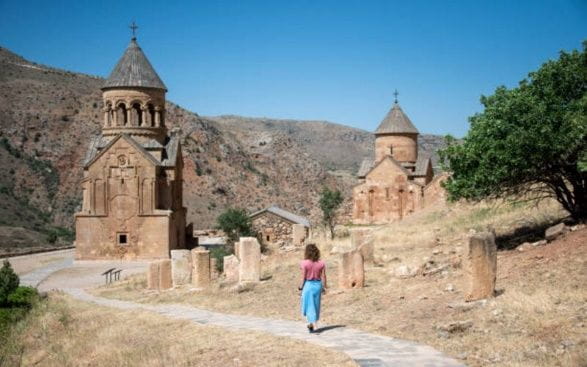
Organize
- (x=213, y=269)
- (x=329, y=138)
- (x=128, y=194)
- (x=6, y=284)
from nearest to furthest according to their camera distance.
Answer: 1. (x=6, y=284)
2. (x=213, y=269)
3. (x=128, y=194)
4. (x=329, y=138)

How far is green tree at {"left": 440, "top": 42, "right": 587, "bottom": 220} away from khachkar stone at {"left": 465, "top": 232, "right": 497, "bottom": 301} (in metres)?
4.03

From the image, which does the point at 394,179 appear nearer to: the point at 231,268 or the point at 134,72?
the point at 134,72

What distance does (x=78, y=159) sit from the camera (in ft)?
220

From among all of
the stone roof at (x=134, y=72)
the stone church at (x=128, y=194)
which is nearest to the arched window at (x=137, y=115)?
the stone church at (x=128, y=194)

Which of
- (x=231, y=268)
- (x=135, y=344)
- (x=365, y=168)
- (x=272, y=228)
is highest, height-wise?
(x=365, y=168)

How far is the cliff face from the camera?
2379 inches

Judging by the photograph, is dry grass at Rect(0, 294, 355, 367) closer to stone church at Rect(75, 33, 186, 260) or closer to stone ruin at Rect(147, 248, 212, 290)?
stone ruin at Rect(147, 248, 212, 290)

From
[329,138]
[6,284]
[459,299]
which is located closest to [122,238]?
[6,284]

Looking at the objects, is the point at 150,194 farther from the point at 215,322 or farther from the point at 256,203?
the point at 256,203

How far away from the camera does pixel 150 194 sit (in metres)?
30.7

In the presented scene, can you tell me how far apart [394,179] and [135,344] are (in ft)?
92.9

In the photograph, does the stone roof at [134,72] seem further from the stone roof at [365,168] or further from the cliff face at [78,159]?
the cliff face at [78,159]

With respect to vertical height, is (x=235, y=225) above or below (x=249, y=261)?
above

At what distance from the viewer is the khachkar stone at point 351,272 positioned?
13.3m
